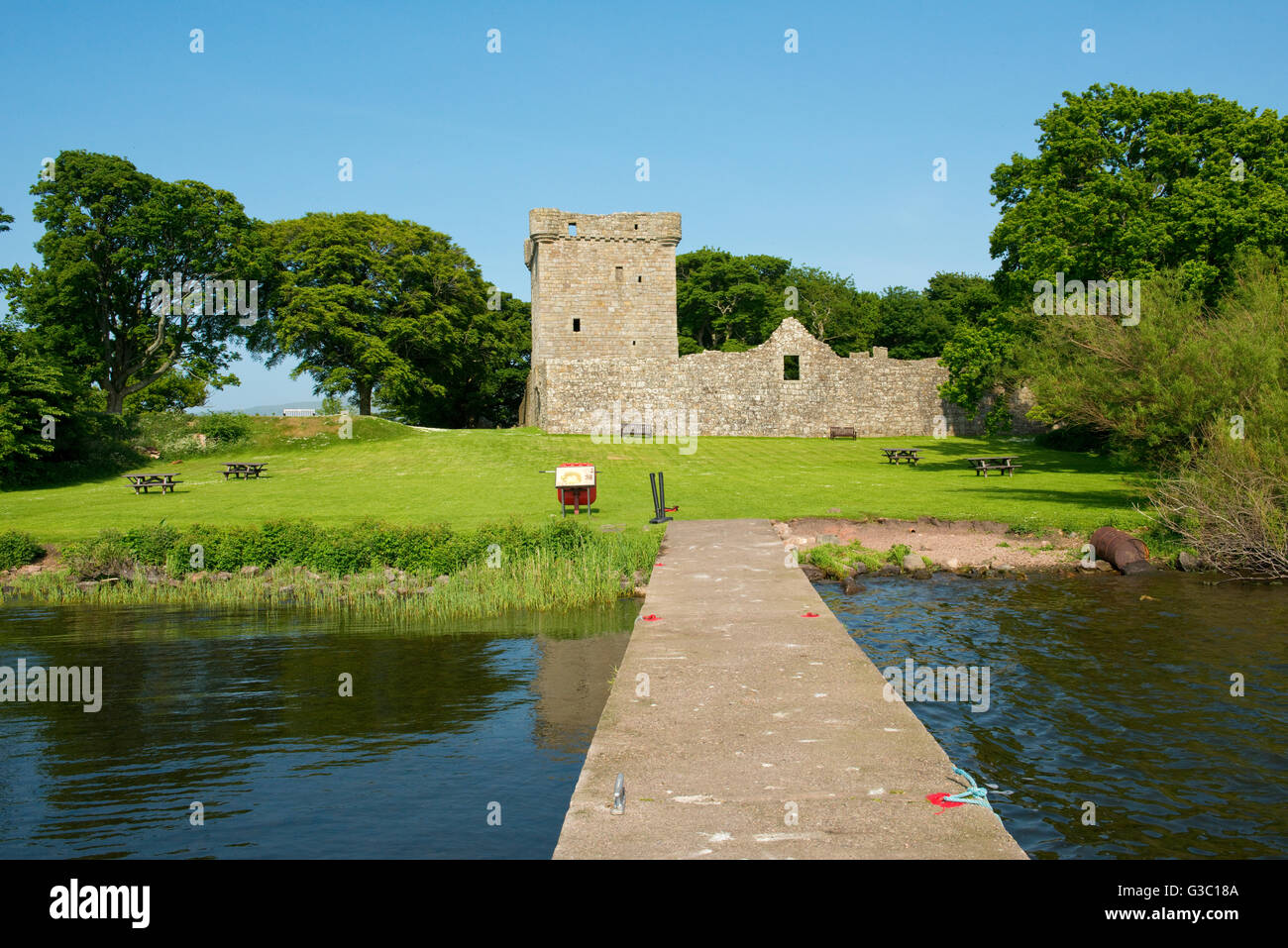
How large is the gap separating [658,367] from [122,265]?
26.8m

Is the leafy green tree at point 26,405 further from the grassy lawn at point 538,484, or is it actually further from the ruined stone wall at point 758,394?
the ruined stone wall at point 758,394

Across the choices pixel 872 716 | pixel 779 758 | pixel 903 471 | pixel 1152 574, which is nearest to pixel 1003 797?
pixel 872 716

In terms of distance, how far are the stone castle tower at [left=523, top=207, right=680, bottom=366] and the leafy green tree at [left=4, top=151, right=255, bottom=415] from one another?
16.0 meters

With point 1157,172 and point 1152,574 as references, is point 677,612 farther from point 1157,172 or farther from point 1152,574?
point 1157,172

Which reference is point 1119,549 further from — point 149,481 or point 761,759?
point 149,481

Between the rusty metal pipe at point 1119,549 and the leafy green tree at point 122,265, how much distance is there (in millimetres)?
43330

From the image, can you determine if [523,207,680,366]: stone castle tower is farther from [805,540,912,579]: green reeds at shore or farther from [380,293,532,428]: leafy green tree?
[805,540,912,579]: green reeds at shore

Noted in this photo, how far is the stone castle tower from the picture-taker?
162 feet

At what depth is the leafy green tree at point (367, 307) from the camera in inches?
1981

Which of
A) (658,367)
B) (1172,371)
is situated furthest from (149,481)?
(1172,371)

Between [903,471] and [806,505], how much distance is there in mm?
10616

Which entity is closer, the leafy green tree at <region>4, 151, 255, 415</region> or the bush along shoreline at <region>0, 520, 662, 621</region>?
the bush along shoreline at <region>0, 520, 662, 621</region>

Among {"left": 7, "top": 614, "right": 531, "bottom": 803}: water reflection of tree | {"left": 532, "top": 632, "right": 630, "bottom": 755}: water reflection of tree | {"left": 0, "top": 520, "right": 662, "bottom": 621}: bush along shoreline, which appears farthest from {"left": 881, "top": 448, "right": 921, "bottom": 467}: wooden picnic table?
{"left": 7, "top": 614, "right": 531, "bottom": 803}: water reflection of tree

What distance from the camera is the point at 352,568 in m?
19.3
